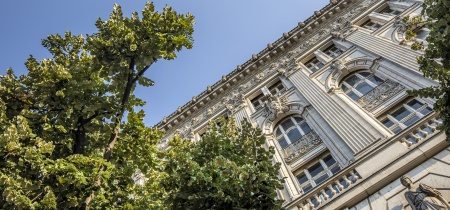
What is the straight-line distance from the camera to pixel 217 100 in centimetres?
2552

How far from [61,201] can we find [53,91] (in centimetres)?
292

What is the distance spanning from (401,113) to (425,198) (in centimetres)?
632

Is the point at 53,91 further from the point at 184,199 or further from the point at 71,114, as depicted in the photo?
the point at 184,199

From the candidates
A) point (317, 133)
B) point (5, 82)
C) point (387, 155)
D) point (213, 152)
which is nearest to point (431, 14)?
point (387, 155)

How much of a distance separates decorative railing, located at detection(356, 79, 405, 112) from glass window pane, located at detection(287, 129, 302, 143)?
→ 11.1 feet

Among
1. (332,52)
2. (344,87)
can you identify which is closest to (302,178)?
(344,87)

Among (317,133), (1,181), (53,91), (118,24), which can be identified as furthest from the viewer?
(317,133)

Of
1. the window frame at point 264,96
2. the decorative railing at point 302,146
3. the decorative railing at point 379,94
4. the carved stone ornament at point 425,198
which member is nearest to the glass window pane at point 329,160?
the decorative railing at point 302,146

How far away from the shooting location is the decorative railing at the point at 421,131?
11.5 metres

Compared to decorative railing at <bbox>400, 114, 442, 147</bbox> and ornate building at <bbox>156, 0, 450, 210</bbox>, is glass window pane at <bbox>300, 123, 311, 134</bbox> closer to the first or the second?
ornate building at <bbox>156, 0, 450, 210</bbox>

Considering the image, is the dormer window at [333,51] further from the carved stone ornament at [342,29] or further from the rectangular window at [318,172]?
the rectangular window at [318,172]

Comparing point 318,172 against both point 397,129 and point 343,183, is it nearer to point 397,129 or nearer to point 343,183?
point 343,183

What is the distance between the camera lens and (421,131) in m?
11.7

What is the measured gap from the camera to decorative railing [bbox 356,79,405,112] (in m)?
15.4
